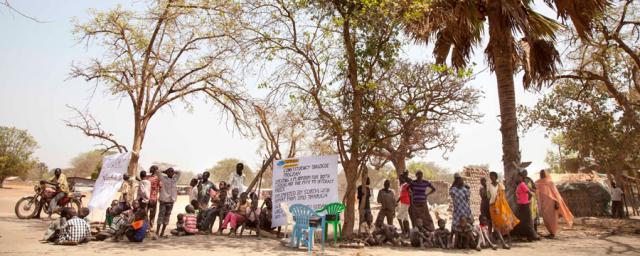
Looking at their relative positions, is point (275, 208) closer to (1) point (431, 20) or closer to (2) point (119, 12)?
(1) point (431, 20)

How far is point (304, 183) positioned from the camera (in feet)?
33.4

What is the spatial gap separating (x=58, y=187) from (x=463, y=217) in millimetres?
11194

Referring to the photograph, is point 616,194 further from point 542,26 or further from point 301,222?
point 301,222

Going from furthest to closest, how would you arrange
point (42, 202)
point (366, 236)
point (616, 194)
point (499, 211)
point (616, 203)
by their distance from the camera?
point (616, 203), point (616, 194), point (42, 202), point (499, 211), point (366, 236)

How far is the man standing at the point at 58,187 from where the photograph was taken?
1246 cm

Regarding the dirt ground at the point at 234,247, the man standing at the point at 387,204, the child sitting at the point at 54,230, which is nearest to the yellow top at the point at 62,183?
the dirt ground at the point at 234,247

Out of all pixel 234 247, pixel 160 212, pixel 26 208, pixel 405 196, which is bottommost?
pixel 234 247

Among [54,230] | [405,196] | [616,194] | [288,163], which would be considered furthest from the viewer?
[616,194]

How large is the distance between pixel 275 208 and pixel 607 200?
51.2 feet

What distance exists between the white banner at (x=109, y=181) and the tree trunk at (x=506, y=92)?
1002cm

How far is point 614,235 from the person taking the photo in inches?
459

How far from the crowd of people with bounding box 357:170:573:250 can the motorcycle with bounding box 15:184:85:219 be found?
8.34 meters

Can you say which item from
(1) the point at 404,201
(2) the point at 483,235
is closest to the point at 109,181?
(1) the point at 404,201

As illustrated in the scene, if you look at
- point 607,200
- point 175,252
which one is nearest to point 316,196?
point 175,252
